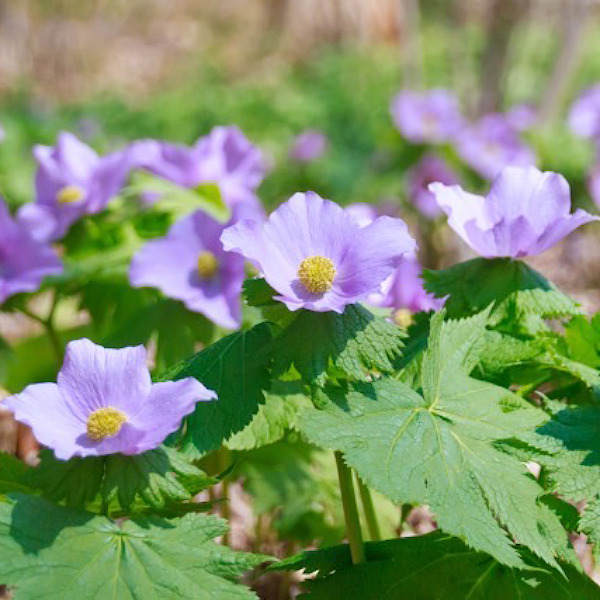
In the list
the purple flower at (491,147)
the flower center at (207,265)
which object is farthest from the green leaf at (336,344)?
the purple flower at (491,147)

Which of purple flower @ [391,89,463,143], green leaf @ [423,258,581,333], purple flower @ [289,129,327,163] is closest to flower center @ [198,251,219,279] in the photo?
green leaf @ [423,258,581,333]

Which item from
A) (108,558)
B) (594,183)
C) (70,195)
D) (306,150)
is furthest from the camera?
(306,150)

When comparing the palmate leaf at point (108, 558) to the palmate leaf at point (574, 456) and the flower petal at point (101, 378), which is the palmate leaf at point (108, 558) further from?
the palmate leaf at point (574, 456)

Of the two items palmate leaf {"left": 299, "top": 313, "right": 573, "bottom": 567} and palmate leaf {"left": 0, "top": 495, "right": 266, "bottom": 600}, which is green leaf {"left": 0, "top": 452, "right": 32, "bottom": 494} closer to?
palmate leaf {"left": 0, "top": 495, "right": 266, "bottom": 600}

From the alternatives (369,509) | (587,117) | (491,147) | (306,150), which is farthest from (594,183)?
(369,509)

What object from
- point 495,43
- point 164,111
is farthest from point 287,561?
point 164,111

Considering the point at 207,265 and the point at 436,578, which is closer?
the point at 436,578

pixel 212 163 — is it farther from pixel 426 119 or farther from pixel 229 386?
pixel 426 119
